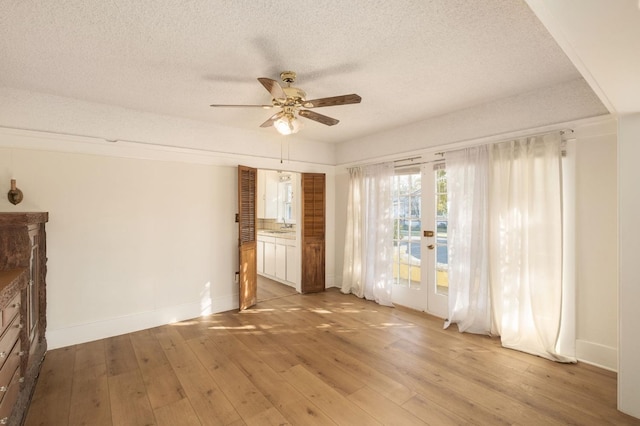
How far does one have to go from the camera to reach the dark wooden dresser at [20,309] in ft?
5.48

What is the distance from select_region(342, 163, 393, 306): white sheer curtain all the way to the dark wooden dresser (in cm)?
386

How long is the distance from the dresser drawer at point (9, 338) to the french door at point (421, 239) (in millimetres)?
4079

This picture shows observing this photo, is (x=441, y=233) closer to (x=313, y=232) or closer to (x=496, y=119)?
(x=496, y=119)

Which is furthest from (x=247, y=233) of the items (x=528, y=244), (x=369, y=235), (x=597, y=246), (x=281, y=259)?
(x=597, y=246)

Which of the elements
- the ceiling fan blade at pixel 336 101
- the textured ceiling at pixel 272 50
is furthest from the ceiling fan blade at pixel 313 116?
the textured ceiling at pixel 272 50

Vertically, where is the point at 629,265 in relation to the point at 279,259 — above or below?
above

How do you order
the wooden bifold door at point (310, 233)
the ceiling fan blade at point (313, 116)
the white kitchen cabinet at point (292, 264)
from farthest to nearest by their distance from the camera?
the white kitchen cabinet at point (292, 264)
the wooden bifold door at point (310, 233)
the ceiling fan blade at point (313, 116)

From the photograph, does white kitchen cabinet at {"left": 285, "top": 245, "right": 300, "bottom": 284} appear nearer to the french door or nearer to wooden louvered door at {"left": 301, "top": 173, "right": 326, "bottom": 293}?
wooden louvered door at {"left": 301, "top": 173, "right": 326, "bottom": 293}

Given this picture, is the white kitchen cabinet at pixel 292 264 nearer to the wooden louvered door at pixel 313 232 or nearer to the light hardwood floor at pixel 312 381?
the wooden louvered door at pixel 313 232

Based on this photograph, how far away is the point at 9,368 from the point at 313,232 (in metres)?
3.88

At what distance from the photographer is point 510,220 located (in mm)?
3131

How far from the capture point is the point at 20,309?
2037 mm

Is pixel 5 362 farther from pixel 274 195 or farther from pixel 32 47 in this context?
pixel 274 195

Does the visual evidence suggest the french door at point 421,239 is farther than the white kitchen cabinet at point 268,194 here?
No
